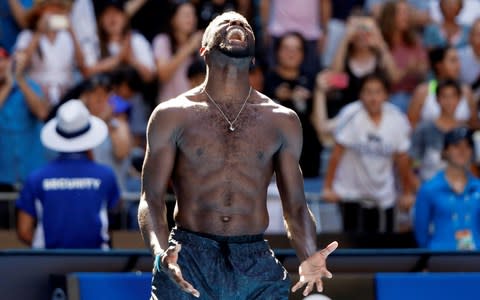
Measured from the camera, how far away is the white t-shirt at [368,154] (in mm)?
12320

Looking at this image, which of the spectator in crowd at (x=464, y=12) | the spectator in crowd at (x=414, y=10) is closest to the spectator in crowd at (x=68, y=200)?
the spectator in crowd at (x=414, y=10)

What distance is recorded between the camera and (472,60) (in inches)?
543

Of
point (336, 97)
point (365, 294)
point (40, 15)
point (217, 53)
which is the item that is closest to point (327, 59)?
point (336, 97)

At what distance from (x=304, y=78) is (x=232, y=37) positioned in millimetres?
6178

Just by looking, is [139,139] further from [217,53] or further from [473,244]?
[217,53]

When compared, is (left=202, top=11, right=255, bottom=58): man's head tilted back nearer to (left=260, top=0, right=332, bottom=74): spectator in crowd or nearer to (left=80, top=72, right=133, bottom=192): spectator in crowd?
(left=80, top=72, right=133, bottom=192): spectator in crowd

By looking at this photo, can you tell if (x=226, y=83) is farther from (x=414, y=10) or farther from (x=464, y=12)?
(x=464, y=12)

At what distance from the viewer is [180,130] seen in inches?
269

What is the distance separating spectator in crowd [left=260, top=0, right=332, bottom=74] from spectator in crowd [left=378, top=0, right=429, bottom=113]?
0.61 meters

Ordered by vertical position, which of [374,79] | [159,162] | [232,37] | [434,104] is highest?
[232,37]

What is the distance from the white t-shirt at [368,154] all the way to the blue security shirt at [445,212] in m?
1.42

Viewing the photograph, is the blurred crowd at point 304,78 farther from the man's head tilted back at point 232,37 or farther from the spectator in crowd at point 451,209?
the man's head tilted back at point 232,37

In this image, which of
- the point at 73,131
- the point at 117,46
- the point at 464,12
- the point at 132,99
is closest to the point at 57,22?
the point at 117,46

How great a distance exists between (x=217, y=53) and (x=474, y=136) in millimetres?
6076
